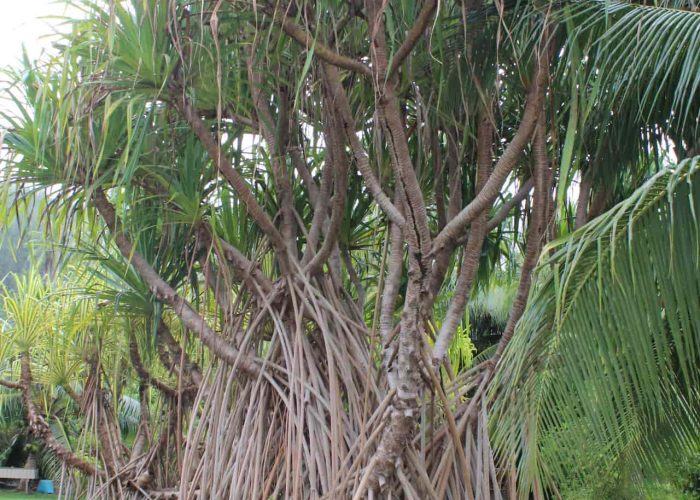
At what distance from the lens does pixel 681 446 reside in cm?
237

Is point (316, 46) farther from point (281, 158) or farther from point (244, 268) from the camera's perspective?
point (244, 268)

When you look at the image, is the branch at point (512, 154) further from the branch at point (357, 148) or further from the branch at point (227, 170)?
the branch at point (227, 170)

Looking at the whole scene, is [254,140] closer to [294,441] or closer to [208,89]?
[208,89]

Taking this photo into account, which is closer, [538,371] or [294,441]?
[538,371]

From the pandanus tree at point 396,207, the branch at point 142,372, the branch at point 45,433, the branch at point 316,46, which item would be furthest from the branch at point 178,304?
the branch at point 45,433

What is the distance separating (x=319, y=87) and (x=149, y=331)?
140 cm

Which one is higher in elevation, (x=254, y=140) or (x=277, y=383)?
(x=254, y=140)

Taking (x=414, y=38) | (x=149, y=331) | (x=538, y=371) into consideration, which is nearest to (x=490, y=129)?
(x=414, y=38)

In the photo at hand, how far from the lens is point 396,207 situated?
7.29 feet

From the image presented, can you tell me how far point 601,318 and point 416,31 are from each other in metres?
0.86

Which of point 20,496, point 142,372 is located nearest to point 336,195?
point 142,372

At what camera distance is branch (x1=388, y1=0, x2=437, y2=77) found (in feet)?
5.95

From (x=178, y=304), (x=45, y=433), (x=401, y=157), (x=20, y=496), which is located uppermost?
(x=401, y=157)

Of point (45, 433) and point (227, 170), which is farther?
point (45, 433)
